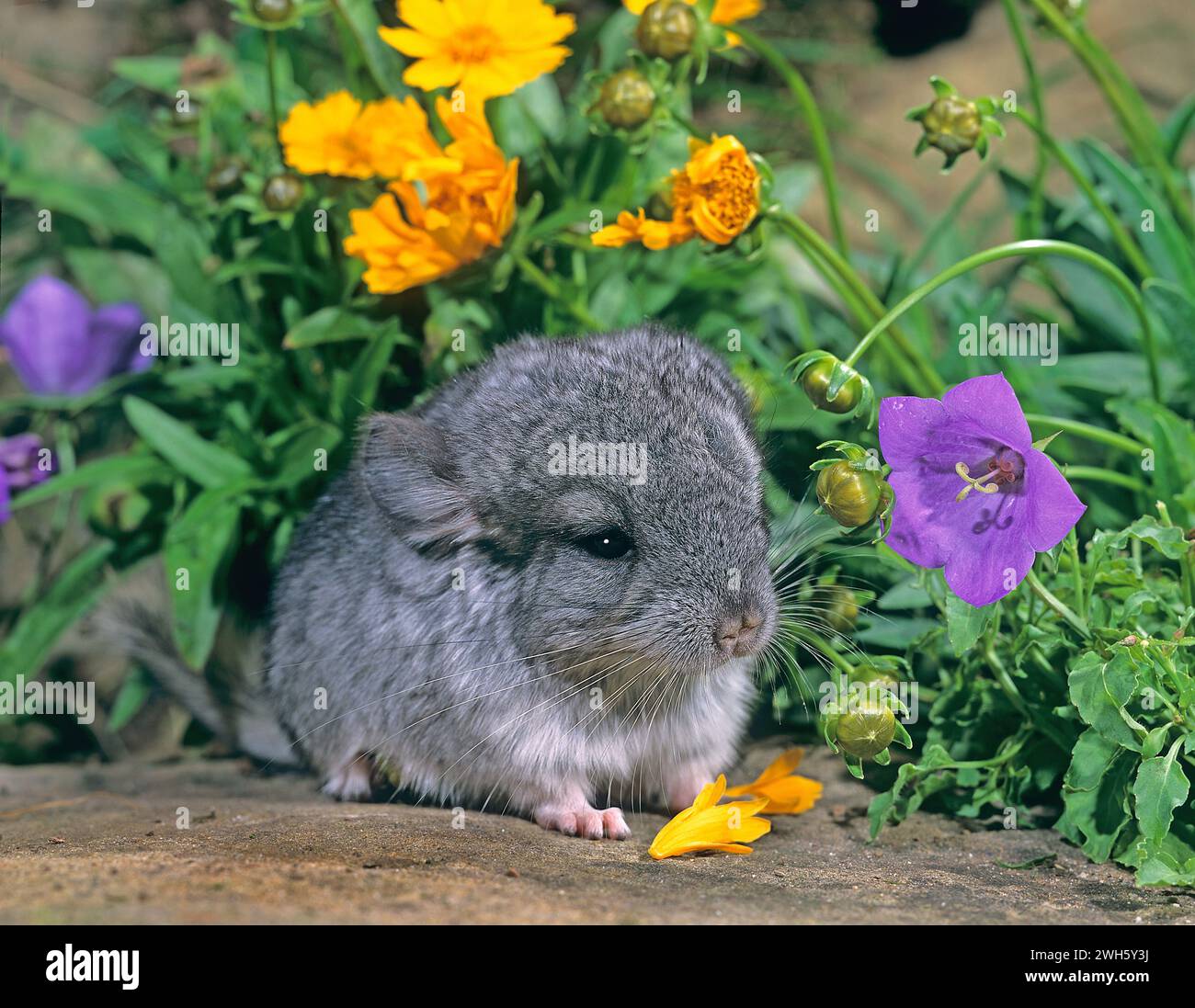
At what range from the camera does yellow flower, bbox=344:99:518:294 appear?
4.79 meters

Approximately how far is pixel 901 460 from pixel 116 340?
395cm

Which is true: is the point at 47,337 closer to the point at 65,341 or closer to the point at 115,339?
the point at 65,341

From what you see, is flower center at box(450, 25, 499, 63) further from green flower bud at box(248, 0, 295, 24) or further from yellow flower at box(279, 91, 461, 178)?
green flower bud at box(248, 0, 295, 24)

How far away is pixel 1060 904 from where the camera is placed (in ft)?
11.8

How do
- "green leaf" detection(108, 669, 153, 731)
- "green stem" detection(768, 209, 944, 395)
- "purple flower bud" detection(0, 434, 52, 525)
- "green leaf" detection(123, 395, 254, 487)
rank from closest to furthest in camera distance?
"green stem" detection(768, 209, 944, 395), "green leaf" detection(123, 395, 254, 487), "green leaf" detection(108, 669, 153, 731), "purple flower bud" detection(0, 434, 52, 525)

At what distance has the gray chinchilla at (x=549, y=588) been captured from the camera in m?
4.05

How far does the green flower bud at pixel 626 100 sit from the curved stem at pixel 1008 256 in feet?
3.61

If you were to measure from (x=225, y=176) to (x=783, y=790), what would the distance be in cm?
331

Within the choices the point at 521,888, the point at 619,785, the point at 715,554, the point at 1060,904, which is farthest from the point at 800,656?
the point at 521,888

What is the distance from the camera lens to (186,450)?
5406mm

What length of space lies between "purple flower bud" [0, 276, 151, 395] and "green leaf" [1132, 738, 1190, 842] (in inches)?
185
